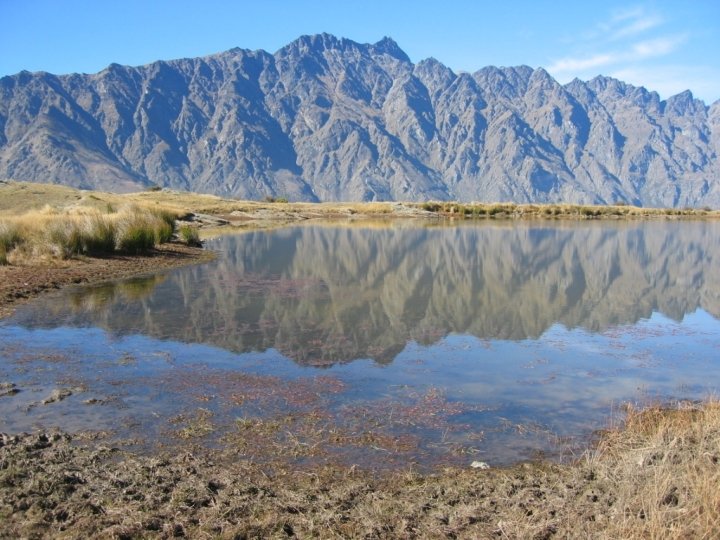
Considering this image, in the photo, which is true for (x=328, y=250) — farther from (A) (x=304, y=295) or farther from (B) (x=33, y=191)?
(B) (x=33, y=191)

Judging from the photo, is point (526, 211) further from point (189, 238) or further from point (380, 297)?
point (380, 297)

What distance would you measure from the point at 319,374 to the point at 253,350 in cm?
220

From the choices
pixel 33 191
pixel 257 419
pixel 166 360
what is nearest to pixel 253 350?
pixel 166 360

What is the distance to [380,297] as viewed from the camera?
766 inches

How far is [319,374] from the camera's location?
36.6 ft

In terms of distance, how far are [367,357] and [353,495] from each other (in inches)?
238

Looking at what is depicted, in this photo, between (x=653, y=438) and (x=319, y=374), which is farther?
(x=319, y=374)

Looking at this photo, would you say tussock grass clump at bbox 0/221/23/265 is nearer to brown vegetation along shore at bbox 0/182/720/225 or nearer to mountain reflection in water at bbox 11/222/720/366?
mountain reflection in water at bbox 11/222/720/366

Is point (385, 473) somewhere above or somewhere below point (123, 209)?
below

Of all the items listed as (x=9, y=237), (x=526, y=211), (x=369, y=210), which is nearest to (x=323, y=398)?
(x=9, y=237)

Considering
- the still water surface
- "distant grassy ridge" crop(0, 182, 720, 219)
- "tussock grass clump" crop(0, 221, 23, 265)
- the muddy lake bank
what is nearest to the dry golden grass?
the muddy lake bank

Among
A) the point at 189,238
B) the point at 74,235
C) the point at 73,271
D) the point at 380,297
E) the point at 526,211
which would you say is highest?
the point at 526,211

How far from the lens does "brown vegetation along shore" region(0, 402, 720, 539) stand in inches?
216

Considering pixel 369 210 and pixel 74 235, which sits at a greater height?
pixel 369 210
